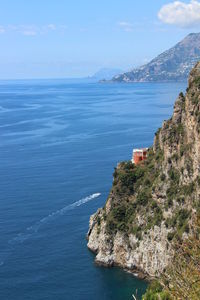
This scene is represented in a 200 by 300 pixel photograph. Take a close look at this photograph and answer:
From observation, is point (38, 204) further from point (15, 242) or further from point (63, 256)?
point (63, 256)

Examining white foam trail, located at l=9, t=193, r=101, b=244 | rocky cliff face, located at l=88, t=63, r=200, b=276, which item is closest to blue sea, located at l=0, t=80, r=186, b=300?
white foam trail, located at l=9, t=193, r=101, b=244

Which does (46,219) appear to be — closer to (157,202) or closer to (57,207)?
(57,207)

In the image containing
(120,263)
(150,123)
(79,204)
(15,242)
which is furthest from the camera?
(150,123)

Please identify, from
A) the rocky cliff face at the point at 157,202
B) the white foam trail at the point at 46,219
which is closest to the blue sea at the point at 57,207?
the white foam trail at the point at 46,219

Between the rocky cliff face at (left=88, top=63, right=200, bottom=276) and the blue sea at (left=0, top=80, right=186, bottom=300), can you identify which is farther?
the rocky cliff face at (left=88, top=63, right=200, bottom=276)

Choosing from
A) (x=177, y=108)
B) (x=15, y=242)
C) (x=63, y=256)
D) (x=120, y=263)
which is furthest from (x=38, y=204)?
(x=177, y=108)

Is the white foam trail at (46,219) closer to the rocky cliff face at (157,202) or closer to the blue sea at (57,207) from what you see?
the blue sea at (57,207)

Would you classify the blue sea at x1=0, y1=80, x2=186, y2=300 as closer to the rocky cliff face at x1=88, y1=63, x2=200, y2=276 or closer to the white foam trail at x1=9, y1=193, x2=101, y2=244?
the white foam trail at x1=9, y1=193, x2=101, y2=244

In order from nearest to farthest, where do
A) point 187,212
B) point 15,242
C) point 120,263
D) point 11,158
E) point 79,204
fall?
point 187,212, point 120,263, point 15,242, point 79,204, point 11,158
